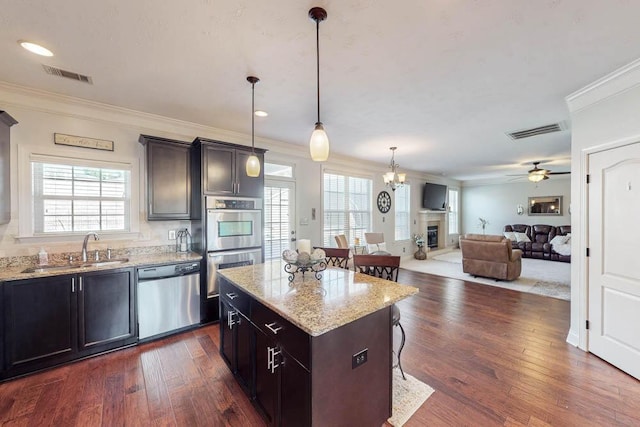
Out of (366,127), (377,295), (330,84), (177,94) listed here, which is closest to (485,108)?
(366,127)

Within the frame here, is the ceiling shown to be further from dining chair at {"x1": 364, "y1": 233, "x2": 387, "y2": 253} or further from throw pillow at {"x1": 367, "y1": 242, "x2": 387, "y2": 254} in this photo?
throw pillow at {"x1": 367, "y1": 242, "x2": 387, "y2": 254}

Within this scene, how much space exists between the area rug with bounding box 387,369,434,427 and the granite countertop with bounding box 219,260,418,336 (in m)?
0.89

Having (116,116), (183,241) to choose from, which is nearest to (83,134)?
(116,116)

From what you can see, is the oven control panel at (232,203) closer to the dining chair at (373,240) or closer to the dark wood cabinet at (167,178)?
the dark wood cabinet at (167,178)

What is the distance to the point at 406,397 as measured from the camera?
80.4 inches

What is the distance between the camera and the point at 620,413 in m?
1.89

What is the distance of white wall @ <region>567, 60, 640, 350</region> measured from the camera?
7.51ft

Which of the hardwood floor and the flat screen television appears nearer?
the hardwood floor

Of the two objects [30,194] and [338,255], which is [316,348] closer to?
[338,255]

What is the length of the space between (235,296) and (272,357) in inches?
27.2

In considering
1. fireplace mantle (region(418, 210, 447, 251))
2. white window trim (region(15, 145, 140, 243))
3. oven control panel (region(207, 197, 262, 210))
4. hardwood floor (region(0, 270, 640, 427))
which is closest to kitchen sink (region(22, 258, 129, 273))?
white window trim (region(15, 145, 140, 243))

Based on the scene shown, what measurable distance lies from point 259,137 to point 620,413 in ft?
16.1

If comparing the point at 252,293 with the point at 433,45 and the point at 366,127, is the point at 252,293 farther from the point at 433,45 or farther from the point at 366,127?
the point at 366,127

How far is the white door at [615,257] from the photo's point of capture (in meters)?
2.30
